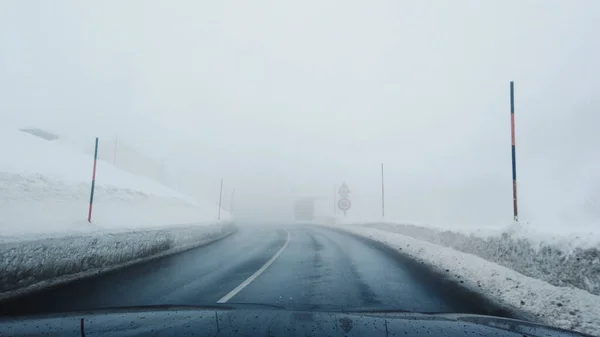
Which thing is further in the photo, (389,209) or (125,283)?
(389,209)

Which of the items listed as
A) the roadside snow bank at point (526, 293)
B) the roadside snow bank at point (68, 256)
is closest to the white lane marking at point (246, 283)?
the roadside snow bank at point (68, 256)

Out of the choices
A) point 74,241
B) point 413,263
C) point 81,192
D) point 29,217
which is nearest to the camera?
point 74,241

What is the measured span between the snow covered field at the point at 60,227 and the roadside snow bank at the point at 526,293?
8.30 meters

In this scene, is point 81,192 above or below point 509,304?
above

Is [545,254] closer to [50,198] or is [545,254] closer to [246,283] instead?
[246,283]

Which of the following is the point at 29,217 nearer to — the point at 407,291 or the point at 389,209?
the point at 407,291

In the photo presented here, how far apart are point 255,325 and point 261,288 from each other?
3.37 meters

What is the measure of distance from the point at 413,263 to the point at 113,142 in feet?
227

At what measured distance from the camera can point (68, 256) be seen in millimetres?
7348

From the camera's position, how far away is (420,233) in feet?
52.5

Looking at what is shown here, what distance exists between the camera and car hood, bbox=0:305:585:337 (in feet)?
11.4

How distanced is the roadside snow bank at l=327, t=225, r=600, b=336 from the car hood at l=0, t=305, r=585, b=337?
1.17 meters

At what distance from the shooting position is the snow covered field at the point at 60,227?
638 centimetres

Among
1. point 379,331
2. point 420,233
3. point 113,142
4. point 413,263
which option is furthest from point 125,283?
point 113,142
